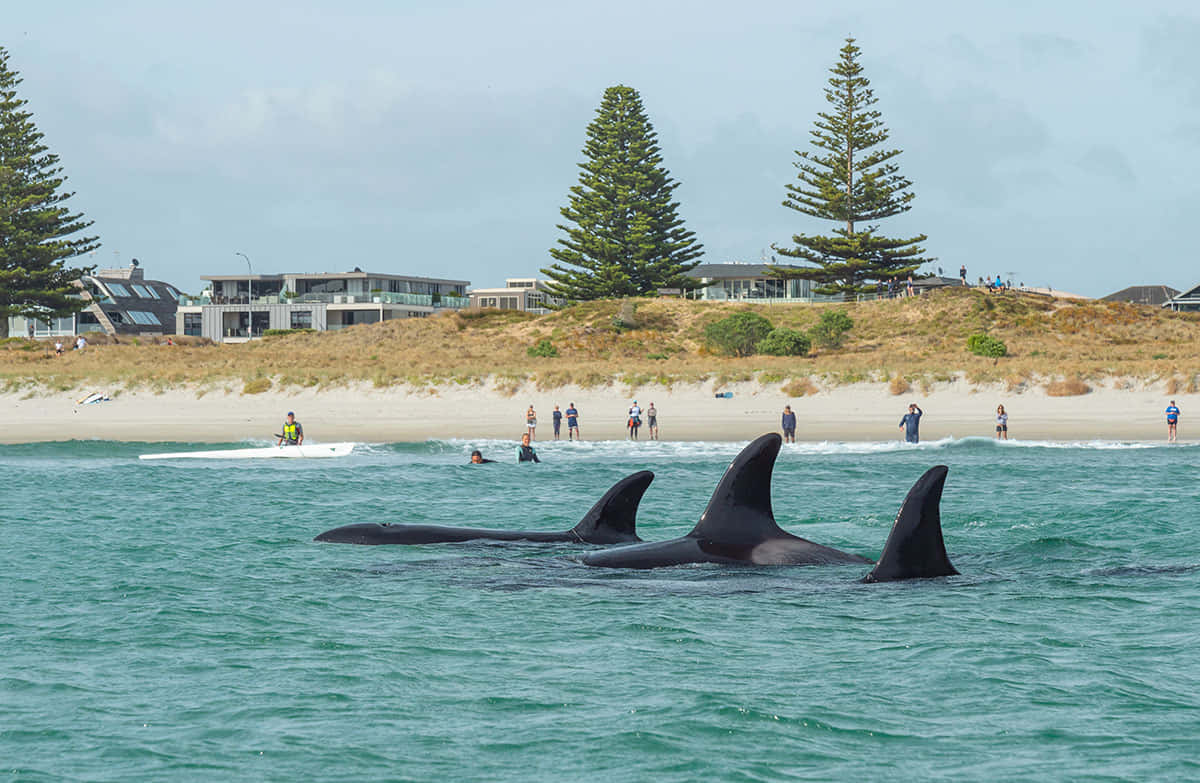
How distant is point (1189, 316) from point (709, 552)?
74.6m

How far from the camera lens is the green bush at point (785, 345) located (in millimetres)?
63688

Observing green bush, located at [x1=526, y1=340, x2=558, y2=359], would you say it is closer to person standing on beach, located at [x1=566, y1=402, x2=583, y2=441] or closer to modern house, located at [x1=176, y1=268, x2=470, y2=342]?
person standing on beach, located at [x1=566, y1=402, x2=583, y2=441]

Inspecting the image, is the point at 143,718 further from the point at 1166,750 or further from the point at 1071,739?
the point at 1166,750

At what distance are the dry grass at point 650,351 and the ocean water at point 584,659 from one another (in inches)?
1109

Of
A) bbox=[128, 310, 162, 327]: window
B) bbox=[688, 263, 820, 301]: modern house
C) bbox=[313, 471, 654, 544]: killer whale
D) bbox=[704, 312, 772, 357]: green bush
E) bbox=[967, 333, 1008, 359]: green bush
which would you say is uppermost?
bbox=[688, 263, 820, 301]: modern house

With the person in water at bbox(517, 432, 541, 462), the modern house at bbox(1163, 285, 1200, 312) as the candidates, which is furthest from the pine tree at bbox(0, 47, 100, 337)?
the modern house at bbox(1163, 285, 1200, 312)

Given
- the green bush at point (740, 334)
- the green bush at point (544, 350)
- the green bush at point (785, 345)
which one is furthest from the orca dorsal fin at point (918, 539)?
the green bush at point (544, 350)

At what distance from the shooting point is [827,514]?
24.7 metres

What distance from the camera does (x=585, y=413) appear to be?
48.8 meters

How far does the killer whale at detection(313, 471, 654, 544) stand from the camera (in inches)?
717

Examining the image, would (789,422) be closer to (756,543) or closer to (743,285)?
(756,543)

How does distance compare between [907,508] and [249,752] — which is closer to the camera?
[249,752]

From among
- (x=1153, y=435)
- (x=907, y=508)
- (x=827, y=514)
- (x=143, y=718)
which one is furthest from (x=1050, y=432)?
(x=143, y=718)

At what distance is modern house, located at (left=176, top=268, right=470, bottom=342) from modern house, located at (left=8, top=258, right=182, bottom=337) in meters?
5.19
